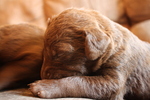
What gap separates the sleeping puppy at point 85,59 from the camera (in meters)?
2.00

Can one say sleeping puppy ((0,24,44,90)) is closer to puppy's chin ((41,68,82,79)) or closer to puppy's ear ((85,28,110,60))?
puppy's chin ((41,68,82,79))

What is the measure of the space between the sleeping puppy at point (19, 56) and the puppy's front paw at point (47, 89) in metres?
0.57

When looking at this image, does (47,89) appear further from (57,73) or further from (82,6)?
(82,6)

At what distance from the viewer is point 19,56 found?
8.46ft

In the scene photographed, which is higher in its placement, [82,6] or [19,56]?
[82,6]

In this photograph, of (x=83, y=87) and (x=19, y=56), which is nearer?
(x=83, y=87)

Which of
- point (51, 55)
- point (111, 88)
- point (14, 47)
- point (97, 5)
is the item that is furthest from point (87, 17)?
point (97, 5)

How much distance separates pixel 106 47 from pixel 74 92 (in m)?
0.47

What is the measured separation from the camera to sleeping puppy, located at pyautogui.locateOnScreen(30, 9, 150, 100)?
1998 millimetres

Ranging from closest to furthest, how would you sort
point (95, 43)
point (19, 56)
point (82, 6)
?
point (95, 43)
point (19, 56)
point (82, 6)

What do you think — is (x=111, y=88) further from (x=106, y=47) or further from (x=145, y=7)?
(x=145, y=7)

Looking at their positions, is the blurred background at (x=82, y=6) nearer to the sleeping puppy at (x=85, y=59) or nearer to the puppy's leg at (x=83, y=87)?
the sleeping puppy at (x=85, y=59)

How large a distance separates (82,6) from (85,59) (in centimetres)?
240

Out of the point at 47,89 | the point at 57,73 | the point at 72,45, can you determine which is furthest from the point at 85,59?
the point at 47,89
